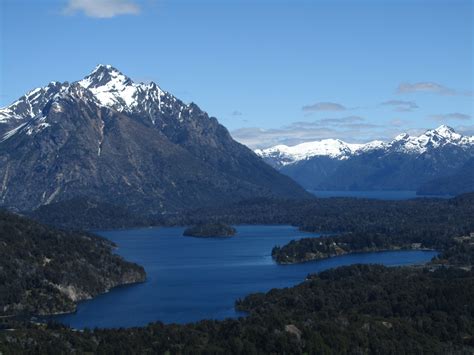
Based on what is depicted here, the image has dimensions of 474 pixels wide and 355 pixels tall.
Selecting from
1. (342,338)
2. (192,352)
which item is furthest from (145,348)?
(342,338)

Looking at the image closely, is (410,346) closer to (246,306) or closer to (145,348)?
(145,348)

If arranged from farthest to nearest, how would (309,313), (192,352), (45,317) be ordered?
(45,317)
(309,313)
(192,352)

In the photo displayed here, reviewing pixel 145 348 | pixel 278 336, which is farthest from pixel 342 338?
pixel 145 348

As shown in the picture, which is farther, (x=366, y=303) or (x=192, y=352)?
(x=366, y=303)

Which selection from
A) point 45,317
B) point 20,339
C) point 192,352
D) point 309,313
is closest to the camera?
point 192,352

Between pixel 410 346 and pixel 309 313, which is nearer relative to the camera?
pixel 410 346

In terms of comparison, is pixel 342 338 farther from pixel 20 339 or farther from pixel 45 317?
pixel 45 317

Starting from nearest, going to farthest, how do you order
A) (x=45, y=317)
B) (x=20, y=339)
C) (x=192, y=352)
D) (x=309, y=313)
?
(x=192, y=352)
(x=20, y=339)
(x=309, y=313)
(x=45, y=317)

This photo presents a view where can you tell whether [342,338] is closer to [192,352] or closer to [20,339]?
[192,352]

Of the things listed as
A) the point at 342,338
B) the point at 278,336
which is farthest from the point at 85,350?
the point at 342,338
